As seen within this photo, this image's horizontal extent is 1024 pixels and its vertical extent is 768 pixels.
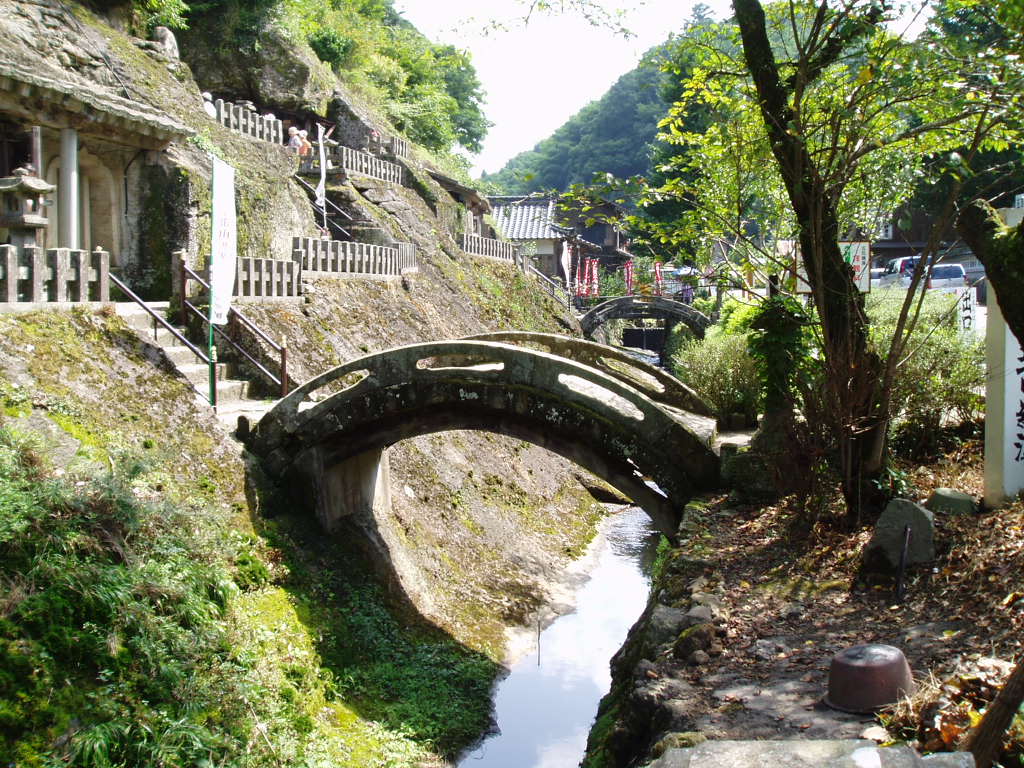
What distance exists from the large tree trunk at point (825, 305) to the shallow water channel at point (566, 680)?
225 inches

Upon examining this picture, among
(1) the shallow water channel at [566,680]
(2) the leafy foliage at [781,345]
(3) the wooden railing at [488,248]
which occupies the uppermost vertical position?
(3) the wooden railing at [488,248]

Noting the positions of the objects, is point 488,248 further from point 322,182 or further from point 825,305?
point 825,305

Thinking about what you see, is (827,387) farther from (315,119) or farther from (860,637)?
(315,119)

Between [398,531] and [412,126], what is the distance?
2766cm

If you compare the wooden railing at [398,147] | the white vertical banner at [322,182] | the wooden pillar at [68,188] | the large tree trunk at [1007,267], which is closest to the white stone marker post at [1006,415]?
the large tree trunk at [1007,267]

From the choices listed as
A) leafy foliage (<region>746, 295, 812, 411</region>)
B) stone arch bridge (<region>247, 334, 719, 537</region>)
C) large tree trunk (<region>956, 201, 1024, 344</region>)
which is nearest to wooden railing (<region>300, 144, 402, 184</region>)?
stone arch bridge (<region>247, 334, 719, 537</region>)

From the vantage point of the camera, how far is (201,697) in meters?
7.18

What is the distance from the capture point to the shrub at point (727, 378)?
13633 millimetres

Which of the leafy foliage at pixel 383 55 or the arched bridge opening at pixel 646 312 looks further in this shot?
the arched bridge opening at pixel 646 312

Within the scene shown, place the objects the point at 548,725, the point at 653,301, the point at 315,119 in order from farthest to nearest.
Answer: the point at 653,301
the point at 315,119
the point at 548,725

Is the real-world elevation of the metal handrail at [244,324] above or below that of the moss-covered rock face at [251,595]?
above

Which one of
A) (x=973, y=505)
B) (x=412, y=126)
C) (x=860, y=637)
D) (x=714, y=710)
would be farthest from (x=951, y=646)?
(x=412, y=126)

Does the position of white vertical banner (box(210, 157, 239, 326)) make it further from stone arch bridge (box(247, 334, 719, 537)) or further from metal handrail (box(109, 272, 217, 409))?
stone arch bridge (box(247, 334, 719, 537))

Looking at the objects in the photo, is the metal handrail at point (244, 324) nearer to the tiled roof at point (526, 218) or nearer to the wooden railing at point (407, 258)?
the wooden railing at point (407, 258)
